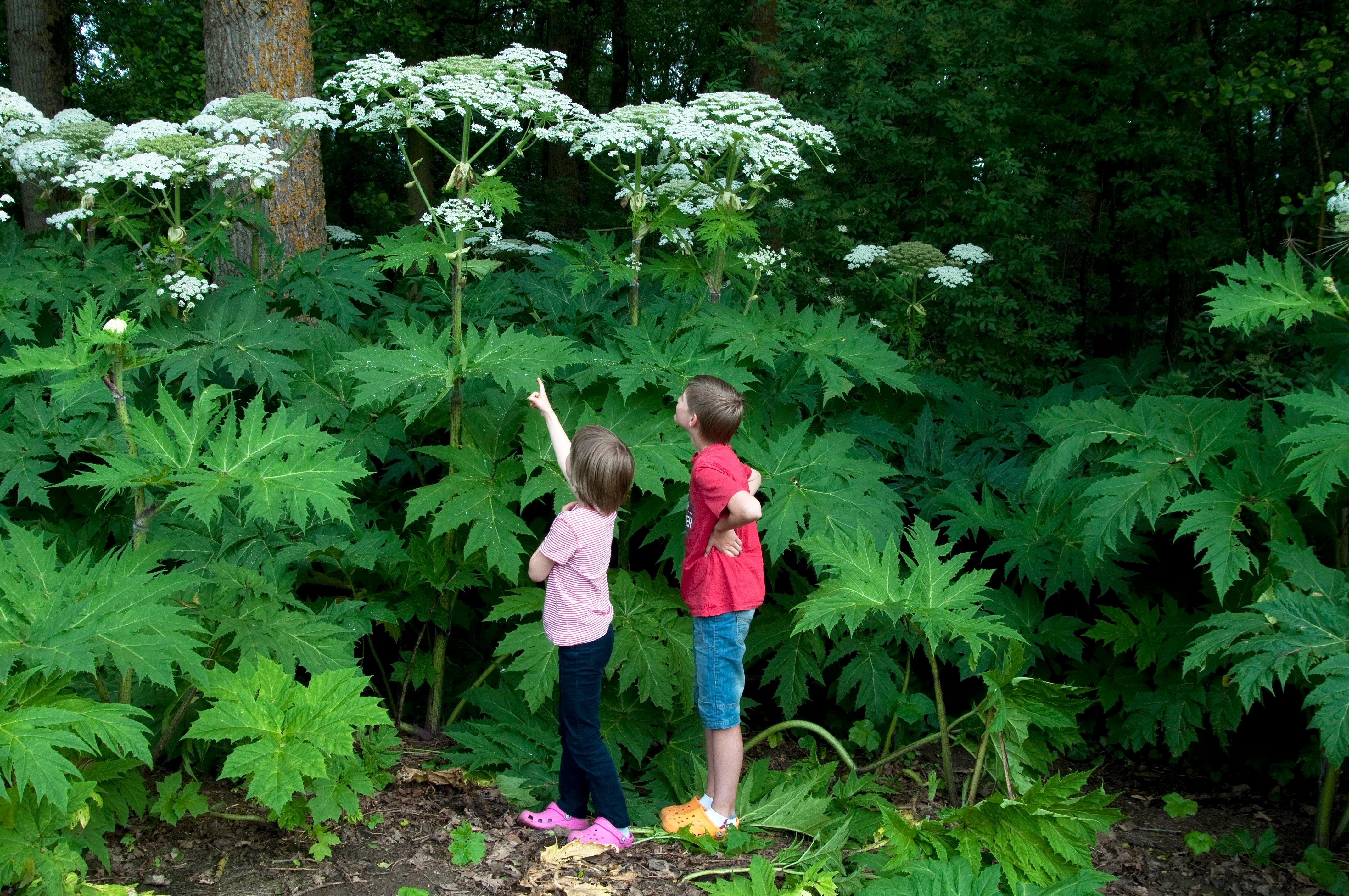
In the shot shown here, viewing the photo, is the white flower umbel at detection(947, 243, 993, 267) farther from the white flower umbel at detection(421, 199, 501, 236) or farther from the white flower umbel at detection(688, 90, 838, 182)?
the white flower umbel at detection(421, 199, 501, 236)

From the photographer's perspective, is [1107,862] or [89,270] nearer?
[1107,862]

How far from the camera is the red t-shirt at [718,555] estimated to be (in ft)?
11.3

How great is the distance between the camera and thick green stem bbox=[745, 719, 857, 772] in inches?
154

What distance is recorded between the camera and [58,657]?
8.80 ft

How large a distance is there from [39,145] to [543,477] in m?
3.07

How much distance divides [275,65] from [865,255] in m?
3.78

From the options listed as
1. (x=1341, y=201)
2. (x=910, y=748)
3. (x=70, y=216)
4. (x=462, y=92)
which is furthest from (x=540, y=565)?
(x=1341, y=201)

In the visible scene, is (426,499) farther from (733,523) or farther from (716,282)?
(716,282)

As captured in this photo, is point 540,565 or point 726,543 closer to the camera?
point 540,565

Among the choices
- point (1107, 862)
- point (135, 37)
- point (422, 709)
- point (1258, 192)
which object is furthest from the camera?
point (135, 37)

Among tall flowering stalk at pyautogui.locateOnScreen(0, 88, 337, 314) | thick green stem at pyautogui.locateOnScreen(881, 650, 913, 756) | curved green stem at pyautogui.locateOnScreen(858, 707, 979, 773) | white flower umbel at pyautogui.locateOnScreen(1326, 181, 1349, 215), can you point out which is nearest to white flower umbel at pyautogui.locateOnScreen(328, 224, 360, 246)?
tall flowering stalk at pyautogui.locateOnScreen(0, 88, 337, 314)

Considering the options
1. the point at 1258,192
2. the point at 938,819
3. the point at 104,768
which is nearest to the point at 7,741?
the point at 104,768

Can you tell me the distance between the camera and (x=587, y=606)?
131 inches

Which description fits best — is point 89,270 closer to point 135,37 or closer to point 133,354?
point 133,354
